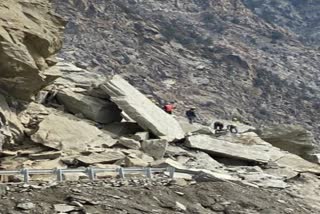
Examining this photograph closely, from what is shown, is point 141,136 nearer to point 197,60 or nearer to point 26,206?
point 26,206

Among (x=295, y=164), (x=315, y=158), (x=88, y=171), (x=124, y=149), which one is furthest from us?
(x=315, y=158)

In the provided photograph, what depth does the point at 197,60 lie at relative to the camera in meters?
140

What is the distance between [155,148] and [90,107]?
4.09 meters

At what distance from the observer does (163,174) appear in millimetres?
18438

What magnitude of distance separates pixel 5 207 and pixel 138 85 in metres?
105

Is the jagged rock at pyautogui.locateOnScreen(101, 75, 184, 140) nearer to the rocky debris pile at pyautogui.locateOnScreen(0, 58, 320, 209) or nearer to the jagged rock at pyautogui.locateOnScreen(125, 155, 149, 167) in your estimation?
the rocky debris pile at pyautogui.locateOnScreen(0, 58, 320, 209)

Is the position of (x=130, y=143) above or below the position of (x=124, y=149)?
above

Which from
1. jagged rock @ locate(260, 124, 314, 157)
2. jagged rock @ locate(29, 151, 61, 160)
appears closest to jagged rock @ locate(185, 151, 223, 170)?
jagged rock @ locate(29, 151, 61, 160)

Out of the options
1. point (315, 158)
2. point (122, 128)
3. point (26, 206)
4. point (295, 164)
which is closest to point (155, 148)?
point (122, 128)

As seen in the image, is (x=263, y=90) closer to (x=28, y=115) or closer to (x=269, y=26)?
(x=269, y=26)

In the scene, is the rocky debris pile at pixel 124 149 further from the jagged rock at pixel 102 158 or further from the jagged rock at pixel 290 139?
the jagged rock at pixel 290 139

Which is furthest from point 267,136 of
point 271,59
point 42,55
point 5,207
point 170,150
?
point 271,59

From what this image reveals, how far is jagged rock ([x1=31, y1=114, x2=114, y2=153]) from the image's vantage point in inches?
825

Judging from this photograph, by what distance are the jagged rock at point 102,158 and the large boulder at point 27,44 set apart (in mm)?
4225
